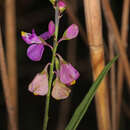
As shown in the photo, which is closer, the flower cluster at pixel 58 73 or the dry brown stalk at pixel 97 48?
the flower cluster at pixel 58 73

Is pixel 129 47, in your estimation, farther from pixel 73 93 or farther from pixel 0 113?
pixel 0 113

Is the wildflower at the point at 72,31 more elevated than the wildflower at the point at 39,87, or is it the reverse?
the wildflower at the point at 72,31

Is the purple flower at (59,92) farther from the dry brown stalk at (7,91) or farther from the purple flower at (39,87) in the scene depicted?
the dry brown stalk at (7,91)

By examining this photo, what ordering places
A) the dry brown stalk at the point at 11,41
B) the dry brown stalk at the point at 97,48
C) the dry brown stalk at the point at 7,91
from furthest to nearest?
the dry brown stalk at the point at 11,41 < the dry brown stalk at the point at 7,91 < the dry brown stalk at the point at 97,48

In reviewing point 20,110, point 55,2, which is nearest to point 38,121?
point 20,110

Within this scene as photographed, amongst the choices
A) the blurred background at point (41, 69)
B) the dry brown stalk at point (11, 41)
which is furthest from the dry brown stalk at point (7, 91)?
the blurred background at point (41, 69)

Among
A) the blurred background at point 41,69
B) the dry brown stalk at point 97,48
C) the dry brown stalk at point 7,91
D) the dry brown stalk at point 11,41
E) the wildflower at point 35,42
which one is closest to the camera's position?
the wildflower at point 35,42

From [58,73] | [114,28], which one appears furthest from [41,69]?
[58,73]
